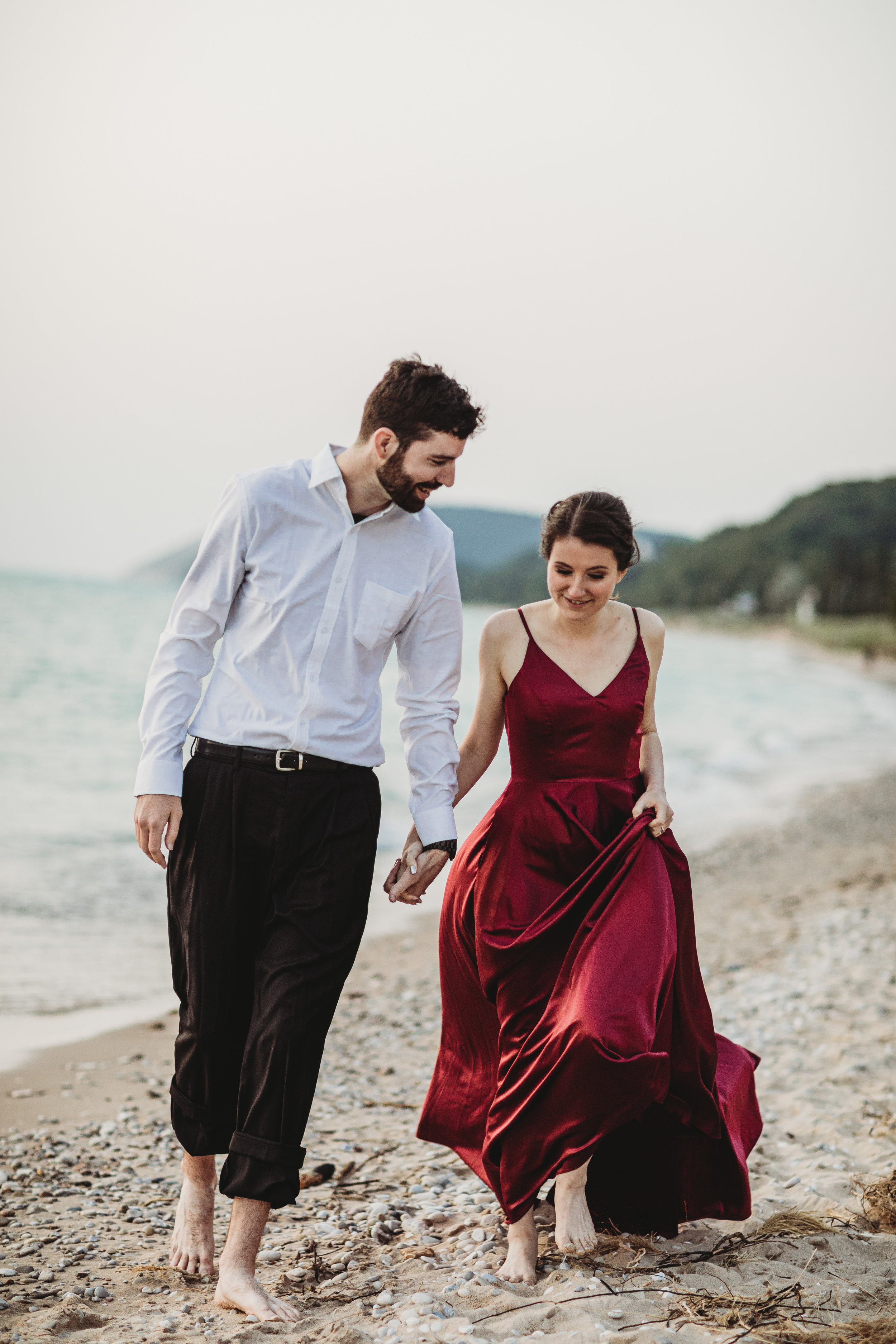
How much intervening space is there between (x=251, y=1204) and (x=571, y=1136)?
2.75 feet

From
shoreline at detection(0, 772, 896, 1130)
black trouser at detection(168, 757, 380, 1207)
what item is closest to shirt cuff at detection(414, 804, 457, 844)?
black trouser at detection(168, 757, 380, 1207)

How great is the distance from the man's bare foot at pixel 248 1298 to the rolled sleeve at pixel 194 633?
1.24 meters

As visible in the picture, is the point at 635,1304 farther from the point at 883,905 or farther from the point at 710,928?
the point at 883,905

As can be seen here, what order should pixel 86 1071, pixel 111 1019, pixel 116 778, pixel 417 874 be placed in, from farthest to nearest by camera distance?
pixel 116 778 → pixel 111 1019 → pixel 86 1071 → pixel 417 874

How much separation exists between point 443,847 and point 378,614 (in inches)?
28.5

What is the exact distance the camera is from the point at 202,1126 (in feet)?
9.82

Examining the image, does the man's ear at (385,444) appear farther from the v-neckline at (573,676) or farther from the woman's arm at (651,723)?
the woman's arm at (651,723)

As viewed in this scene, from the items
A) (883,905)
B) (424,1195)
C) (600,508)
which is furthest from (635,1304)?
(883,905)

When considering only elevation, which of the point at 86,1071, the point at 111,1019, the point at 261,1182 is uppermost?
the point at 261,1182

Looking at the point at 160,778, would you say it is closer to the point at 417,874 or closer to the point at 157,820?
the point at 157,820

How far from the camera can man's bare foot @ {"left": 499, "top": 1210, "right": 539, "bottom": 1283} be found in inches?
115

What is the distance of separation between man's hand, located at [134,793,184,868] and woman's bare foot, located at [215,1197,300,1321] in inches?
36.1

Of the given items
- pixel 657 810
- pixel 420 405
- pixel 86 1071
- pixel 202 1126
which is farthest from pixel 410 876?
pixel 86 1071

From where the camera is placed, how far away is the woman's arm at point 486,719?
332cm
